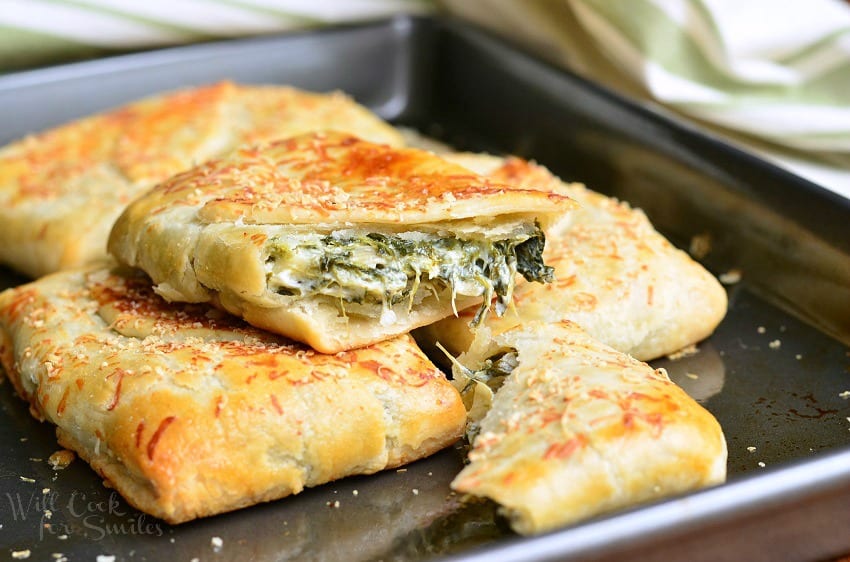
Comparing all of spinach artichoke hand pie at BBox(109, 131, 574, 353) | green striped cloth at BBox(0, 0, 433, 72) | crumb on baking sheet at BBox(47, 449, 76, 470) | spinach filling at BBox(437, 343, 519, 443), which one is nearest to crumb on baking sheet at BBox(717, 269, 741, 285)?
spinach artichoke hand pie at BBox(109, 131, 574, 353)

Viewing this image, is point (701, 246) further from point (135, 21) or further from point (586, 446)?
point (135, 21)

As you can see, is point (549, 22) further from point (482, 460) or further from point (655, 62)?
point (482, 460)

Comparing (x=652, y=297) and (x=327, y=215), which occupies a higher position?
(x=327, y=215)

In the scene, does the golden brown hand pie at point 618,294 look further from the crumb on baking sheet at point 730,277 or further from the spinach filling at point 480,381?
the crumb on baking sheet at point 730,277

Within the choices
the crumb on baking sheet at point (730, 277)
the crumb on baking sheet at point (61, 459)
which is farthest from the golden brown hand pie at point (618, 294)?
the crumb on baking sheet at point (61, 459)

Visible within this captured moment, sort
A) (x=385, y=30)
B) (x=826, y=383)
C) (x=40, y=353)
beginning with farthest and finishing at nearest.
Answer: (x=385, y=30)
(x=826, y=383)
(x=40, y=353)

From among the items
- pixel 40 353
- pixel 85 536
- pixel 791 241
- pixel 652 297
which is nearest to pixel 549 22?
pixel 791 241

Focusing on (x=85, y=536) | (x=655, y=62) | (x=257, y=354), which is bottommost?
(x=85, y=536)
